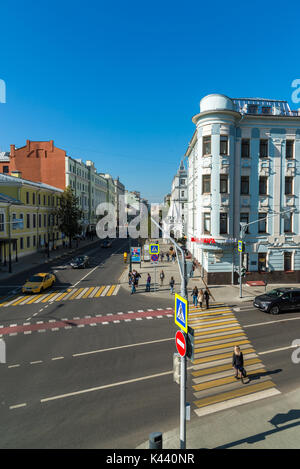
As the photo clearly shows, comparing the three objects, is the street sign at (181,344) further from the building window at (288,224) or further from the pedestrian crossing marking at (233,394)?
the building window at (288,224)

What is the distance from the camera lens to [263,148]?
28688mm

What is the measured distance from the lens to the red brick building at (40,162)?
58938mm

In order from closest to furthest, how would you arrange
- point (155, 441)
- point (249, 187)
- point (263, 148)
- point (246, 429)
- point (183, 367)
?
point (155, 441) < point (183, 367) < point (246, 429) < point (249, 187) < point (263, 148)

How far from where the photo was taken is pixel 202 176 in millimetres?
27922

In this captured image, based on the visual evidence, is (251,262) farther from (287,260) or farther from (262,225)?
(287,260)

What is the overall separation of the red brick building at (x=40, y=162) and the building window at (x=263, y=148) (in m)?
43.6

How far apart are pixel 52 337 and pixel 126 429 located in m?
8.16

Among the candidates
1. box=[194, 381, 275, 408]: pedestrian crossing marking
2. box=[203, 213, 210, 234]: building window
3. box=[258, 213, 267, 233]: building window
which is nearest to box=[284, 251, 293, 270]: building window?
box=[258, 213, 267, 233]: building window

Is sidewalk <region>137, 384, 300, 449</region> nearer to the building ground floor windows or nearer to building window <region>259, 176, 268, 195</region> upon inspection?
the building ground floor windows

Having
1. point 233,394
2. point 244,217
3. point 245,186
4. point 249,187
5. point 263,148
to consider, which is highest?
point 263,148

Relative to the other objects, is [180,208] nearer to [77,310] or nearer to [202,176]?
[202,176]

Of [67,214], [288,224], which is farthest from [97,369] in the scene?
[67,214]

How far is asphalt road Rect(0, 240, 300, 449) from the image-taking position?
27.6 feet

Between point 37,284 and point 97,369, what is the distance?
14.9 m
